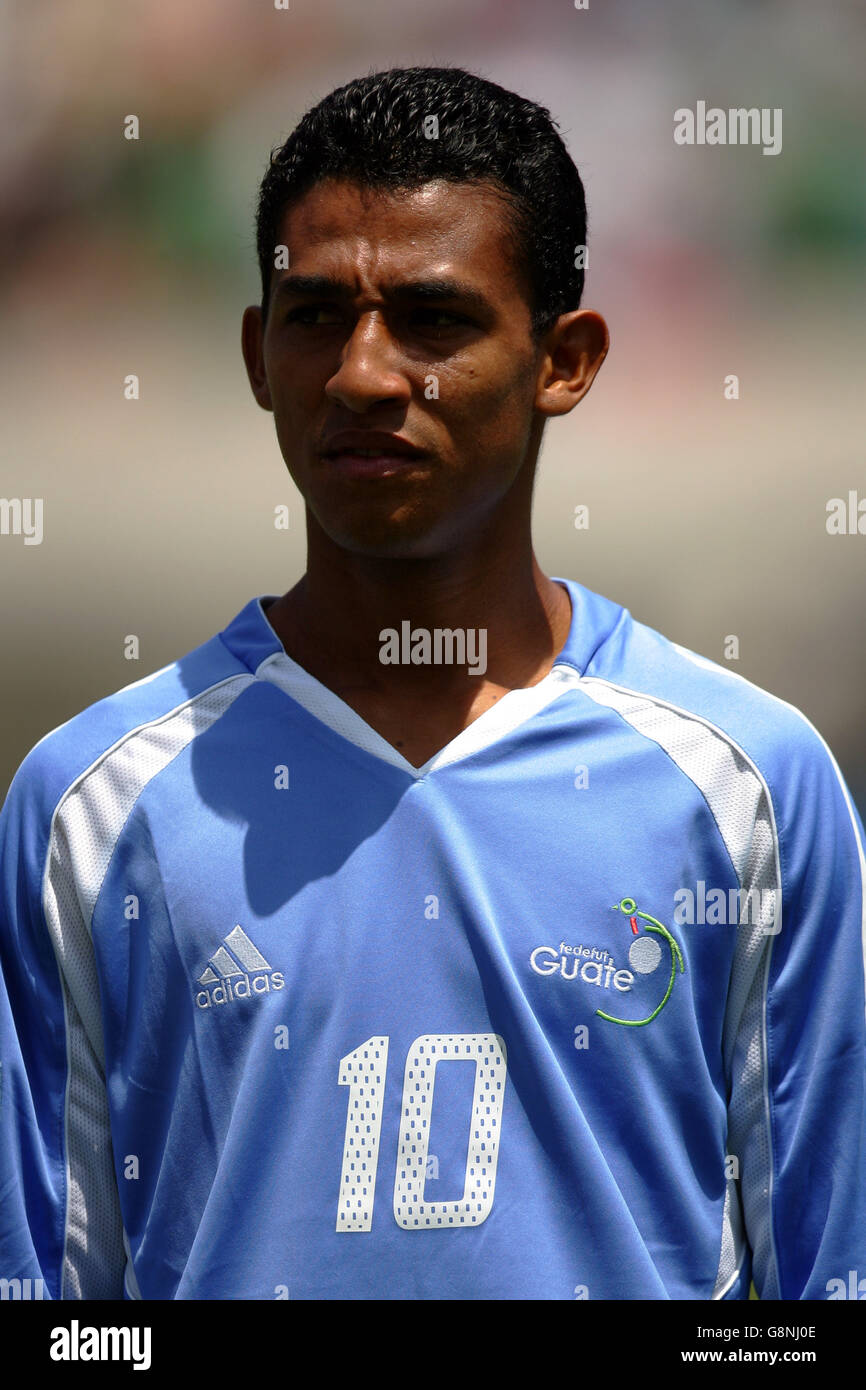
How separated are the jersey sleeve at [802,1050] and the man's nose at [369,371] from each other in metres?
0.74

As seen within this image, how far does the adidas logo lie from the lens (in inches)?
76.2

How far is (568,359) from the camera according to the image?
7.16 feet

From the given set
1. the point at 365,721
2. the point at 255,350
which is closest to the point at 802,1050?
the point at 365,721

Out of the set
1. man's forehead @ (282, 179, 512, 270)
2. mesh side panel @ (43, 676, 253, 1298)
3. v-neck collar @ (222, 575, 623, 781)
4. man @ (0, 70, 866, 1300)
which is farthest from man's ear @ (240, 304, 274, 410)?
mesh side panel @ (43, 676, 253, 1298)

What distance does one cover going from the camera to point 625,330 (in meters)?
5.84

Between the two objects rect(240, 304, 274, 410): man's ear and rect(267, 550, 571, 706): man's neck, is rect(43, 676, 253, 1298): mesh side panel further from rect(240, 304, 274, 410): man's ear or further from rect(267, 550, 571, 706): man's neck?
rect(240, 304, 274, 410): man's ear

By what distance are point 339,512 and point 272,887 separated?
502mm

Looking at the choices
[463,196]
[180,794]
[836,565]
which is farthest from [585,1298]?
[836,565]

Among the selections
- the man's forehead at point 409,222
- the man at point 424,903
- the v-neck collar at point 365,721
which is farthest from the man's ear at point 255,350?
the v-neck collar at point 365,721

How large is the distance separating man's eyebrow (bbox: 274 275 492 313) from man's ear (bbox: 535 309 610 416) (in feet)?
0.59

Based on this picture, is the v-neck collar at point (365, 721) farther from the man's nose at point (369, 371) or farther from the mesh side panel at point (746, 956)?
the man's nose at point (369, 371)

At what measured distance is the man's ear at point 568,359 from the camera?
2137 millimetres

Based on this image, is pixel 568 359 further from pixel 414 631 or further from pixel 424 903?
pixel 424 903

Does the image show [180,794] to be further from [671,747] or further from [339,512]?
[671,747]
